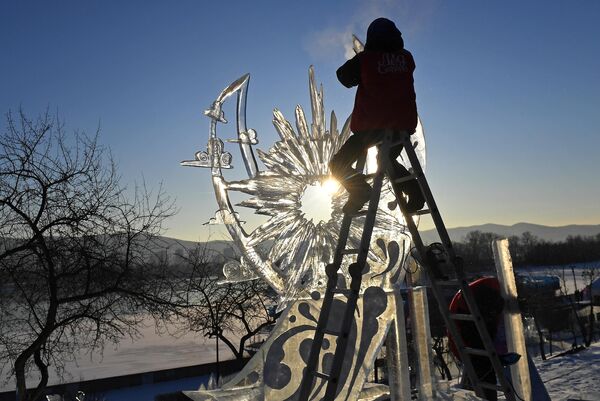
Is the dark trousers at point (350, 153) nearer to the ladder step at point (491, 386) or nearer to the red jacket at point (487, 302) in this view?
the ladder step at point (491, 386)

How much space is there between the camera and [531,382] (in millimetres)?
4398

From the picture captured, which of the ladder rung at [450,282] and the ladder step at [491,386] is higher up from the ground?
the ladder rung at [450,282]

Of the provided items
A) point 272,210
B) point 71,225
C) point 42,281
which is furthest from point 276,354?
point 42,281

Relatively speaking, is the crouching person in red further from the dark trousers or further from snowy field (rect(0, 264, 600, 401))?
snowy field (rect(0, 264, 600, 401))

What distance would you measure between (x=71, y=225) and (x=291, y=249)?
5924 millimetres

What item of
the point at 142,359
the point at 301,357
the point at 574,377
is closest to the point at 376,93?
the point at 301,357

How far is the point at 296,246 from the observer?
4.25 m

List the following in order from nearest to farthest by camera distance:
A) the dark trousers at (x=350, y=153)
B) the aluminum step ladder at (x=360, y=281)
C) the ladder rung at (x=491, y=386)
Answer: the aluminum step ladder at (x=360, y=281), the ladder rung at (x=491, y=386), the dark trousers at (x=350, y=153)

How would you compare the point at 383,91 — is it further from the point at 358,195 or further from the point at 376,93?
the point at 358,195

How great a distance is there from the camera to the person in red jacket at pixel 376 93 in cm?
296

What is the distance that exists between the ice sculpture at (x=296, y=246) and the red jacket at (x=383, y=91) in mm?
1142

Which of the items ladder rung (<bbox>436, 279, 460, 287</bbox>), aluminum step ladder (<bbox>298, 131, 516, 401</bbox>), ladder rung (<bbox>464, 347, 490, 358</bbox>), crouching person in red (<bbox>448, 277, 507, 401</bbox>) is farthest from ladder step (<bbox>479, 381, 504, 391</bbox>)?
crouching person in red (<bbox>448, 277, 507, 401</bbox>)

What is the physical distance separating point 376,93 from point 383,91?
5 cm

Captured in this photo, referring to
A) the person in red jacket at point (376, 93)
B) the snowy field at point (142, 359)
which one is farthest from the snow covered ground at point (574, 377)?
the snowy field at point (142, 359)
